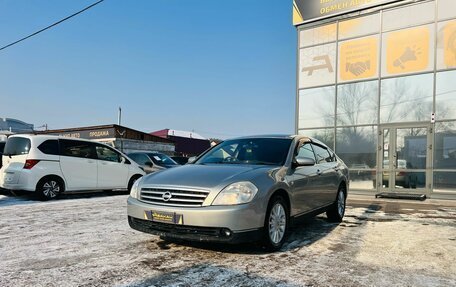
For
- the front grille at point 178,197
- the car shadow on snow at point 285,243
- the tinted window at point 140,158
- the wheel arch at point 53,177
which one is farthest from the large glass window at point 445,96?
the wheel arch at point 53,177

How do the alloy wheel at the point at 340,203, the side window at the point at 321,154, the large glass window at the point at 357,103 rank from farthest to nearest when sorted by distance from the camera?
the large glass window at the point at 357,103, the alloy wheel at the point at 340,203, the side window at the point at 321,154

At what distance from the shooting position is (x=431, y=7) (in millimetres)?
12555

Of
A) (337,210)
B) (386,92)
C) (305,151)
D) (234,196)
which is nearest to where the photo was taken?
(234,196)

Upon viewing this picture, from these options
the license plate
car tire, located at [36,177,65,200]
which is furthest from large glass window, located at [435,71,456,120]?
car tire, located at [36,177,65,200]

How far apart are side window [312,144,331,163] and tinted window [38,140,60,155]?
270 inches

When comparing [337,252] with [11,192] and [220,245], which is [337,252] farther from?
[11,192]

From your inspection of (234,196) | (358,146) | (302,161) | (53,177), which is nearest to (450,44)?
(358,146)

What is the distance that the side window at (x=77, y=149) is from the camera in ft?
34.1

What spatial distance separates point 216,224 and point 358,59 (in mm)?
11349

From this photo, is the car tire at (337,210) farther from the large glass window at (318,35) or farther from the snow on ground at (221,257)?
the large glass window at (318,35)

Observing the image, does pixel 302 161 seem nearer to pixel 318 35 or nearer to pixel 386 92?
pixel 386 92

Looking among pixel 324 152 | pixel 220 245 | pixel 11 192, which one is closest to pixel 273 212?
pixel 220 245

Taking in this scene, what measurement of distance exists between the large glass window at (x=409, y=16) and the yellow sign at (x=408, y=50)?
0.22 m

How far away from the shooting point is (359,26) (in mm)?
13852
